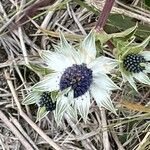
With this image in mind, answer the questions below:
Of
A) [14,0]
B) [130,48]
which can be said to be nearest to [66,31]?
[14,0]

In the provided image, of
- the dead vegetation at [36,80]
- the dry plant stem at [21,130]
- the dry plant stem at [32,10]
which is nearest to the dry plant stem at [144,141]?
the dead vegetation at [36,80]

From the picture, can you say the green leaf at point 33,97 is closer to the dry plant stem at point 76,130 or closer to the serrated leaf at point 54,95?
the serrated leaf at point 54,95

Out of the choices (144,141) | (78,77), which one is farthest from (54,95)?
(144,141)

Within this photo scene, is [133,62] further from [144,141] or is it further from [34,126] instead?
[34,126]

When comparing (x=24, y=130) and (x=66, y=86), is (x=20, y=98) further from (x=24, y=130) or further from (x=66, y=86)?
(x=66, y=86)

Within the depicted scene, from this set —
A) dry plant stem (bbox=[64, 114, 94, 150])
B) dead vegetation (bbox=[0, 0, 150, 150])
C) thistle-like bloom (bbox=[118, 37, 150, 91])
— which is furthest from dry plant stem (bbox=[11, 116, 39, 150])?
thistle-like bloom (bbox=[118, 37, 150, 91])

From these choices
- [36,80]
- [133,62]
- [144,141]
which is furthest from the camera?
[36,80]

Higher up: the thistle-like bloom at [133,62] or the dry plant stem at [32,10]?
the dry plant stem at [32,10]
